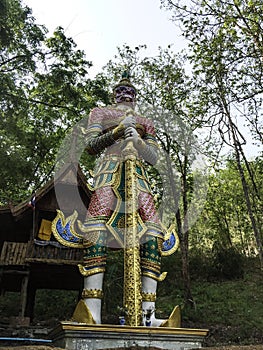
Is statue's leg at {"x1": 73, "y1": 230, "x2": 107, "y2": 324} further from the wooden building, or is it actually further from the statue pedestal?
the wooden building

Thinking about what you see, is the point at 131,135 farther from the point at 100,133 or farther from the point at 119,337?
the point at 119,337

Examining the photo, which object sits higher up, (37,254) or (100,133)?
(100,133)

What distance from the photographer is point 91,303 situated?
4.44m

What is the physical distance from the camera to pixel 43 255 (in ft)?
29.4

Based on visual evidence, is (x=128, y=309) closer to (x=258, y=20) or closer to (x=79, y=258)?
(x=79, y=258)

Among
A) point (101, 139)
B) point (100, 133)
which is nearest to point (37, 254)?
point (100, 133)

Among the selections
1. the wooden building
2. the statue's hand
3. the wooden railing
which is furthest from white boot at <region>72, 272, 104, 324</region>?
the wooden railing

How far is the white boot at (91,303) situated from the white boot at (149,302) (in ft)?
1.77

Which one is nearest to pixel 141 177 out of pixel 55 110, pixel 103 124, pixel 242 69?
pixel 103 124

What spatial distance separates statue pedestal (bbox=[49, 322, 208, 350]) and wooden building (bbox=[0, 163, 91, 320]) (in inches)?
184

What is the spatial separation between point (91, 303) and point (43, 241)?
494 cm

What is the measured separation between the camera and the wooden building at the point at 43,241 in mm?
8922

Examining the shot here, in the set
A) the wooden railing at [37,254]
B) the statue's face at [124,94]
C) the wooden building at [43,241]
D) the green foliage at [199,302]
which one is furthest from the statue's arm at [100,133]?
the green foliage at [199,302]

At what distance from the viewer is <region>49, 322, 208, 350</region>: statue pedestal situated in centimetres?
384
